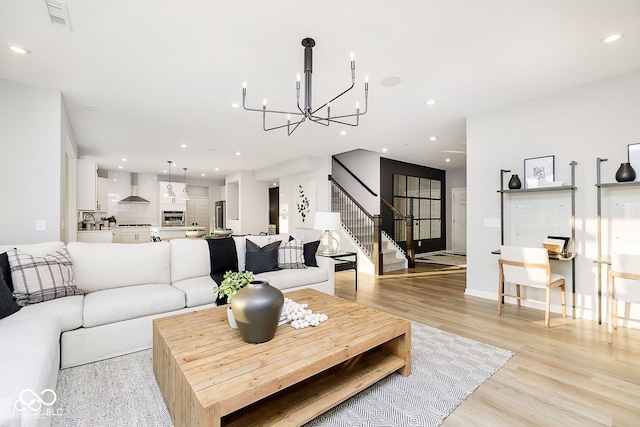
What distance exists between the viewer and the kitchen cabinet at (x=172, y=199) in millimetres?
9969

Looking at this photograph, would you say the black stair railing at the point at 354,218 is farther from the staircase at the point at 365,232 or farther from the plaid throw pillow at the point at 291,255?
the plaid throw pillow at the point at 291,255

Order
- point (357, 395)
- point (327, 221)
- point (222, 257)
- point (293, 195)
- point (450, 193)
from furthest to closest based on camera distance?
point (450, 193) < point (293, 195) < point (327, 221) < point (222, 257) < point (357, 395)

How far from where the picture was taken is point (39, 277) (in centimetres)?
242

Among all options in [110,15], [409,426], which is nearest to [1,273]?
[110,15]

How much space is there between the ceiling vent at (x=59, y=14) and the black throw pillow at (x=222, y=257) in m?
2.31

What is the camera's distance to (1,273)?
2.19 metres

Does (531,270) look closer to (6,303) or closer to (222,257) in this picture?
(222,257)

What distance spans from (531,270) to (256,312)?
3.10 m

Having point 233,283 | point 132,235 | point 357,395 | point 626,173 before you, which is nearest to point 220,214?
point 132,235

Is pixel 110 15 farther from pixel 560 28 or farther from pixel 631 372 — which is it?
pixel 631 372

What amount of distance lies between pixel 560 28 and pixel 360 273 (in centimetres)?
484

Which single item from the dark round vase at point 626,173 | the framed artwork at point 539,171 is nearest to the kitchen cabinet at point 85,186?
the framed artwork at point 539,171

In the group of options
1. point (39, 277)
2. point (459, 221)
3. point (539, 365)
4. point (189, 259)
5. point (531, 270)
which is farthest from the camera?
point (459, 221)

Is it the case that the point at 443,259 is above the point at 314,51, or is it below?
below
